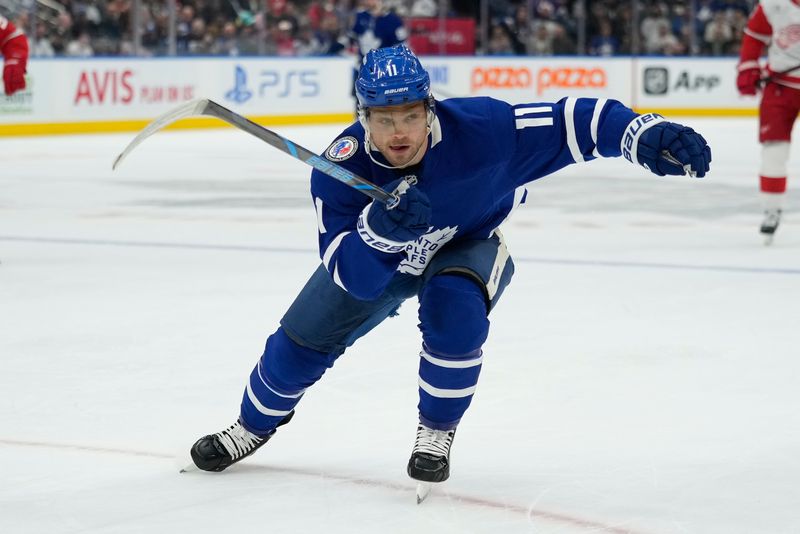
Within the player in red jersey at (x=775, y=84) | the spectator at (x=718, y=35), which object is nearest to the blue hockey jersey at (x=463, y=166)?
the player in red jersey at (x=775, y=84)

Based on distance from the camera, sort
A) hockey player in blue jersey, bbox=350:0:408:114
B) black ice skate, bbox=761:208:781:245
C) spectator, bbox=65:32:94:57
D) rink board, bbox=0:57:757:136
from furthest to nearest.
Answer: spectator, bbox=65:32:94:57 < hockey player in blue jersey, bbox=350:0:408:114 < rink board, bbox=0:57:757:136 < black ice skate, bbox=761:208:781:245

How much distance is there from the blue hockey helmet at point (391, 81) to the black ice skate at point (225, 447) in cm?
74

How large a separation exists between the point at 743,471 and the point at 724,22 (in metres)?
14.3

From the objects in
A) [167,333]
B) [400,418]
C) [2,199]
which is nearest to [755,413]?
[400,418]

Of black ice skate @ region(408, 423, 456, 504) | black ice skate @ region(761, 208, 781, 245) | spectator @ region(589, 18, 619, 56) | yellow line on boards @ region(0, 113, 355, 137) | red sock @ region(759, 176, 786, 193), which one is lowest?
yellow line on boards @ region(0, 113, 355, 137)

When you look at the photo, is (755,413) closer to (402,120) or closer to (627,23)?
(402,120)

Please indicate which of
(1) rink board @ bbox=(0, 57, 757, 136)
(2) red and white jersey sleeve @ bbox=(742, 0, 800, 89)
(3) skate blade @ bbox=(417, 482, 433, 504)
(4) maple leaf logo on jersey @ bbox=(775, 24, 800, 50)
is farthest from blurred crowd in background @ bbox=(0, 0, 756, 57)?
(3) skate blade @ bbox=(417, 482, 433, 504)

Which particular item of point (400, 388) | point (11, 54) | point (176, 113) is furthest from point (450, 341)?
point (11, 54)

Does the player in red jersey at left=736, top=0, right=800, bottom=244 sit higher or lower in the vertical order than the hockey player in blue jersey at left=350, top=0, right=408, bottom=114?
higher

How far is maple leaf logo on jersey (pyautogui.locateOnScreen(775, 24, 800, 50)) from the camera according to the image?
21.1 feet

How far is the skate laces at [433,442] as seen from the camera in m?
2.52

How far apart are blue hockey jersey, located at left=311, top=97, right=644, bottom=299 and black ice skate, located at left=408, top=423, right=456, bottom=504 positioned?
1.06 ft

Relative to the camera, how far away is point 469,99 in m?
2.63

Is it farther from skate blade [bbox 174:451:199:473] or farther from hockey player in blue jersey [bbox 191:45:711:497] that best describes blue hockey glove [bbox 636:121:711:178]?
skate blade [bbox 174:451:199:473]
